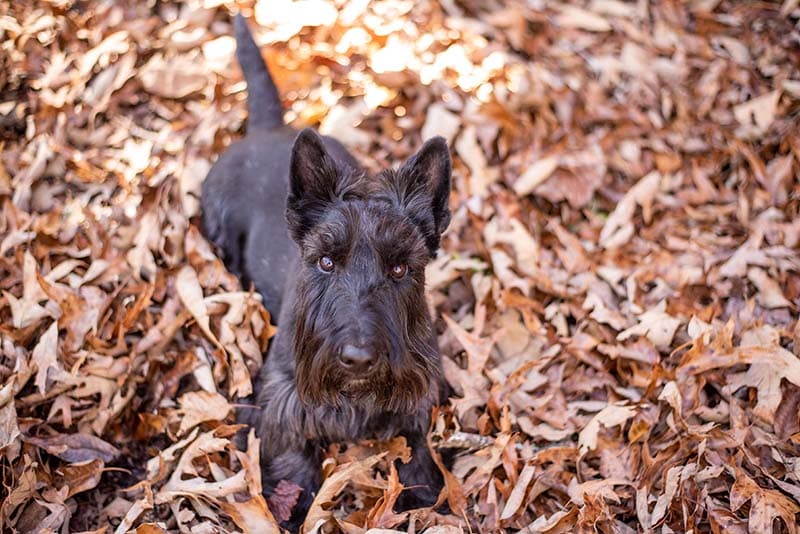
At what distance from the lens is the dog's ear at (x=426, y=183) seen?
3928 millimetres

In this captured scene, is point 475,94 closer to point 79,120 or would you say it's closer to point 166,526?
point 79,120

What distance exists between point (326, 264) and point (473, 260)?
74.0 inches

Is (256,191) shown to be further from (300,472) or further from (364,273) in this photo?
(300,472)

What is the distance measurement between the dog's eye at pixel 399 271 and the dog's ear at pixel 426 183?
0.28m

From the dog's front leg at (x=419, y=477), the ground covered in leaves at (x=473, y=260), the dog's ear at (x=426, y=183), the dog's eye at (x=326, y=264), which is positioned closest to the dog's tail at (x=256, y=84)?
the ground covered in leaves at (x=473, y=260)

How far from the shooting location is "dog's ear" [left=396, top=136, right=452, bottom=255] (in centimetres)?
393

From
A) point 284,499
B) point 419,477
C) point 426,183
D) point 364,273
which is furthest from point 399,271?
point 284,499

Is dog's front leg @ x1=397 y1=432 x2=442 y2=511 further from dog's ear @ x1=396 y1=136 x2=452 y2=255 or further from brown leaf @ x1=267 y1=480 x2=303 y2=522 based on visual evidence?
dog's ear @ x1=396 y1=136 x2=452 y2=255

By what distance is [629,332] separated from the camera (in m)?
4.76

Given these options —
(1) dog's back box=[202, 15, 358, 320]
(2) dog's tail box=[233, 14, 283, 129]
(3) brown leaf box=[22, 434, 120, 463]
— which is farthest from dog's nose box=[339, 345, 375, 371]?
(2) dog's tail box=[233, 14, 283, 129]

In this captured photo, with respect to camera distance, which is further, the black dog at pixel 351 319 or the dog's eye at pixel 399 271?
the dog's eye at pixel 399 271

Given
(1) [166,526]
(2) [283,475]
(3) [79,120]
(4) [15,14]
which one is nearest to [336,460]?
(2) [283,475]

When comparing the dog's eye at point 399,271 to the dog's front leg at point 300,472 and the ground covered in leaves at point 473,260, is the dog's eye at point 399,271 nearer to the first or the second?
the ground covered in leaves at point 473,260

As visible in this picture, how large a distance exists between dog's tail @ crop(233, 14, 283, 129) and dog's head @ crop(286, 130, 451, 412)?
1740 millimetres
